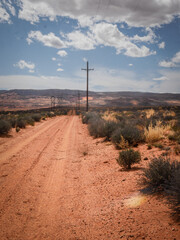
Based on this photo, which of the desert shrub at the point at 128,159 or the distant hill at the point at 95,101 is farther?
the distant hill at the point at 95,101

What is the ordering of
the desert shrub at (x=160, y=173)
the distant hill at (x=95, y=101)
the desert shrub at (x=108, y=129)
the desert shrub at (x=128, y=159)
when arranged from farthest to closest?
the distant hill at (x=95, y=101)
the desert shrub at (x=108, y=129)
the desert shrub at (x=128, y=159)
the desert shrub at (x=160, y=173)

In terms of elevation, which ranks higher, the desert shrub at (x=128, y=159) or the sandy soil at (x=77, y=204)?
the desert shrub at (x=128, y=159)

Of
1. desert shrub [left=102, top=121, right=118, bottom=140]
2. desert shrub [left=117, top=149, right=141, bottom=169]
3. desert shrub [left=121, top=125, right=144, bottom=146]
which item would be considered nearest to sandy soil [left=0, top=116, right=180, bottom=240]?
desert shrub [left=117, top=149, right=141, bottom=169]

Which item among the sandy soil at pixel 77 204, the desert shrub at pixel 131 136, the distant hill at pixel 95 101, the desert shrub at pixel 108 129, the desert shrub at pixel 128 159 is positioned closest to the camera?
the sandy soil at pixel 77 204

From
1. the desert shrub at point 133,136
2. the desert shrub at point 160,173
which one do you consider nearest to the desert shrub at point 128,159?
the desert shrub at point 160,173

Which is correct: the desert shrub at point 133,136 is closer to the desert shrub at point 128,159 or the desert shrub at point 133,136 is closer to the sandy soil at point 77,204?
the sandy soil at point 77,204

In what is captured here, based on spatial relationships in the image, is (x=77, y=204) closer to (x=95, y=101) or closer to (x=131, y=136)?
(x=131, y=136)

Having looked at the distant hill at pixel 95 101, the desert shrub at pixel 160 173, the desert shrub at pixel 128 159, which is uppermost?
the distant hill at pixel 95 101

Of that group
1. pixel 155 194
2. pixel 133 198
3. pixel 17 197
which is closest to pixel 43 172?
pixel 17 197

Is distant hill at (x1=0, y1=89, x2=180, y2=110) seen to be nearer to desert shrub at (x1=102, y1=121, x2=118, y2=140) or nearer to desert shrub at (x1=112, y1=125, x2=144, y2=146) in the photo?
desert shrub at (x1=102, y1=121, x2=118, y2=140)

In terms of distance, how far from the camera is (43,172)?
617cm

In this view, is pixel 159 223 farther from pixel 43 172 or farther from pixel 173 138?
pixel 173 138

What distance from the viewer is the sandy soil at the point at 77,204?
117 inches

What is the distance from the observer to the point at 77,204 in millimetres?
4090
